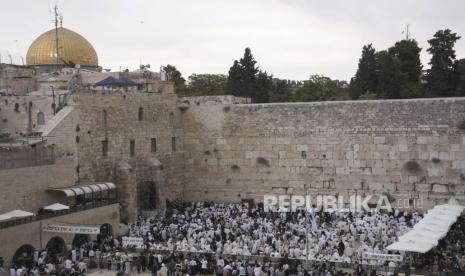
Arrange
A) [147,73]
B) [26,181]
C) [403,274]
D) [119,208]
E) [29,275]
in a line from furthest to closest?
[147,73] → [119,208] → [26,181] → [403,274] → [29,275]

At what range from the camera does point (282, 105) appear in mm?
29688

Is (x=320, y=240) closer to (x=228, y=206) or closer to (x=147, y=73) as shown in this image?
(x=228, y=206)

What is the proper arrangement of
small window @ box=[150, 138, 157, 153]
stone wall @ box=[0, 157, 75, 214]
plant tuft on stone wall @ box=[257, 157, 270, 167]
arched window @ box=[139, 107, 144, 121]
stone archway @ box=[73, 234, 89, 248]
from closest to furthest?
1. stone wall @ box=[0, 157, 75, 214]
2. stone archway @ box=[73, 234, 89, 248]
3. arched window @ box=[139, 107, 144, 121]
4. small window @ box=[150, 138, 157, 153]
5. plant tuft on stone wall @ box=[257, 157, 270, 167]

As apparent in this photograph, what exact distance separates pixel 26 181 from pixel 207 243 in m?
6.43

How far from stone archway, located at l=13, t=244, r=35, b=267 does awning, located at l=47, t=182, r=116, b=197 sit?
2383 mm

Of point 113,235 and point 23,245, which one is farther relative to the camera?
point 113,235

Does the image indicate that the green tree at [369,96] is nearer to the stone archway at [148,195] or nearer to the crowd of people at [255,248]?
the crowd of people at [255,248]

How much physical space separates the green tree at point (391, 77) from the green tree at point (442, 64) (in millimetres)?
2240

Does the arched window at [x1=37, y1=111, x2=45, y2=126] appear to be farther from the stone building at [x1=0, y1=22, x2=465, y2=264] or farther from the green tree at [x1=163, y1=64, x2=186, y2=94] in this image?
the green tree at [x1=163, y1=64, x2=186, y2=94]

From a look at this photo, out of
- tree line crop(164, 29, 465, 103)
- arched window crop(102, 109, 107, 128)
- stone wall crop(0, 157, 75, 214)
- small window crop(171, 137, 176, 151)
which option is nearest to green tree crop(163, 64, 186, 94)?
tree line crop(164, 29, 465, 103)

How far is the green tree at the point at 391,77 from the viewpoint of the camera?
37.3m

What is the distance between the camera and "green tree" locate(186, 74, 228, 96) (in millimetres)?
51062

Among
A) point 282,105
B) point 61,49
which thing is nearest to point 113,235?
point 282,105

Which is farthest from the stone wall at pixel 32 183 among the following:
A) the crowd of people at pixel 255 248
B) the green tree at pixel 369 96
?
the green tree at pixel 369 96
